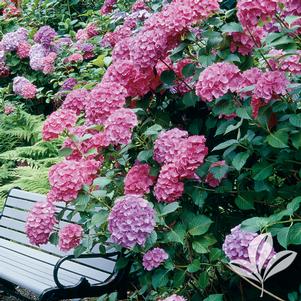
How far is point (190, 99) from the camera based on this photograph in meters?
2.56

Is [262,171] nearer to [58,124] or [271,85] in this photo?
[271,85]

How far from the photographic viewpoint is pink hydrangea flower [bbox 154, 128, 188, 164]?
235 cm

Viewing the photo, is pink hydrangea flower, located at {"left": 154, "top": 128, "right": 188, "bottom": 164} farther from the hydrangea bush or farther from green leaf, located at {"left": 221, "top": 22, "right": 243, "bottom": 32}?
green leaf, located at {"left": 221, "top": 22, "right": 243, "bottom": 32}

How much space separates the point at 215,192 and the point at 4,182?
386 cm

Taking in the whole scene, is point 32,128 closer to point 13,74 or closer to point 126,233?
point 13,74

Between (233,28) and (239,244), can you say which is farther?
(233,28)

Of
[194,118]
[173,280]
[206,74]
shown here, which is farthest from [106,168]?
[206,74]

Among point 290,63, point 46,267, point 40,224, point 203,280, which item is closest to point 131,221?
point 203,280

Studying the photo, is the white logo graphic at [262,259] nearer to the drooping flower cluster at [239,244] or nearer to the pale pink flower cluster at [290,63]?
the drooping flower cluster at [239,244]

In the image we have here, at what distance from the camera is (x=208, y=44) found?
2.43 m

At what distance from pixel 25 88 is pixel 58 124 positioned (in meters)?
3.79

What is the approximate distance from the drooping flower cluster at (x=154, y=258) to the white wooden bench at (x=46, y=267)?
0.61m

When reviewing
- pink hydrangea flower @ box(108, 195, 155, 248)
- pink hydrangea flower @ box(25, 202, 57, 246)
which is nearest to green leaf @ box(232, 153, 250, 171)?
pink hydrangea flower @ box(108, 195, 155, 248)

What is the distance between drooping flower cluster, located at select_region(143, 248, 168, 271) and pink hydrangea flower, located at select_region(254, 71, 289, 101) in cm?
71
